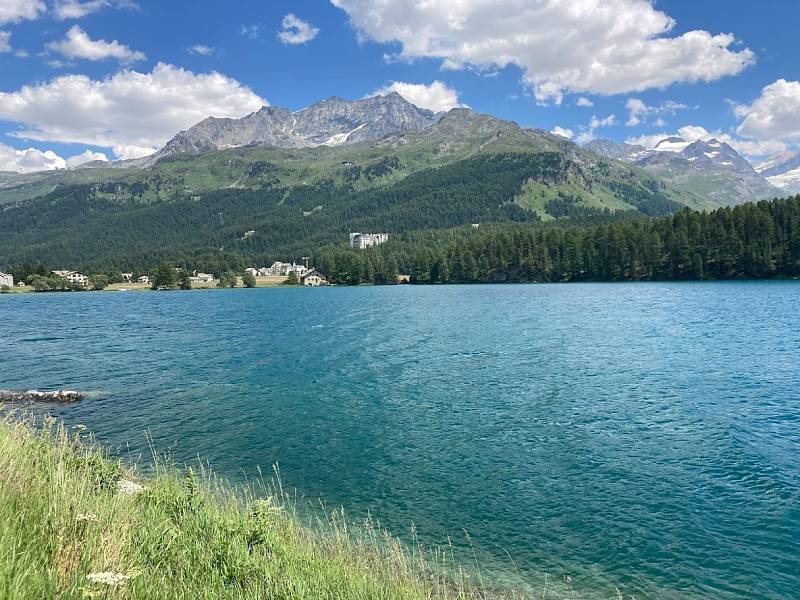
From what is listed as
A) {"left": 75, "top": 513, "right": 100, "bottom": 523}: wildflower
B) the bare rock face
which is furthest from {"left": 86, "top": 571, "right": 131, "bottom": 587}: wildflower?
the bare rock face

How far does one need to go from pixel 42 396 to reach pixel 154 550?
38216mm

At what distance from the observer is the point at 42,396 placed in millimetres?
41438

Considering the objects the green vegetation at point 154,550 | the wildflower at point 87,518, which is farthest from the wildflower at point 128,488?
the wildflower at point 87,518

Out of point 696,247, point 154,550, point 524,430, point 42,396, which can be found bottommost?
point 524,430

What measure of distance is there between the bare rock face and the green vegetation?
26822mm

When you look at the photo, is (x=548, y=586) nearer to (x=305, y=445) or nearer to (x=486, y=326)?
(x=305, y=445)

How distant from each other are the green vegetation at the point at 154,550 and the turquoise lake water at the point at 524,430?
5.36 metres

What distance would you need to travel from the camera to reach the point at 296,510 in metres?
21.6

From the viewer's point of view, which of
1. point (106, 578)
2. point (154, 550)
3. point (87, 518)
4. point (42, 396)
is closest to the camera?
point (106, 578)

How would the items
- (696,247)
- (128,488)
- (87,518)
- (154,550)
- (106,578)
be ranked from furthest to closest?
(696,247) < (128,488) < (154,550) < (87,518) < (106,578)

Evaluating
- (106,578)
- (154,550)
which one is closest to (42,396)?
(154,550)

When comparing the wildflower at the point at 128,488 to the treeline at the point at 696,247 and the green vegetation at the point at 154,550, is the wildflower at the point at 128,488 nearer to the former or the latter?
the green vegetation at the point at 154,550

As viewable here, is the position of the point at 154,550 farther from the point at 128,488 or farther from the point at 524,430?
the point at 524,430

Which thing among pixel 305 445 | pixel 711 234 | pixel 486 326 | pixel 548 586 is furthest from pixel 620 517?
pixel 711 234
